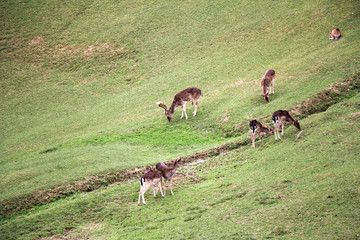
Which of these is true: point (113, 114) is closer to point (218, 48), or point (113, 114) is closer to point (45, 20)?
point (218, 48)

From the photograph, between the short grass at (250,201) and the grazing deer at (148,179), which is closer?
the short grass at (250,201)

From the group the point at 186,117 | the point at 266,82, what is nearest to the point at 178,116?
the point at 186,117

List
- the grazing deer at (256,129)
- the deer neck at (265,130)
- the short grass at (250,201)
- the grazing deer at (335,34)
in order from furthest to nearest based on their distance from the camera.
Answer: the grazing deer at (335,34) < the deer neck at (265,130) < the grazing deer at (256,129) < the short grass at (250,201)

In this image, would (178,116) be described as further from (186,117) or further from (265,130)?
(265,130)

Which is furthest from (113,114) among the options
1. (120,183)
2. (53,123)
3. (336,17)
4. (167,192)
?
(336,17)

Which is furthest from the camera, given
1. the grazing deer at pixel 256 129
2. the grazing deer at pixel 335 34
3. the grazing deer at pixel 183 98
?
the grazing deer at pixel 335 34

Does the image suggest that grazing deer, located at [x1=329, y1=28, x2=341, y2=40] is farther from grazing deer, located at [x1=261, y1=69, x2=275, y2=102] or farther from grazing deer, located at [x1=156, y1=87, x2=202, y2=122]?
grazing deer, located at [x1=156, y1=87, x2=202, y2=122]

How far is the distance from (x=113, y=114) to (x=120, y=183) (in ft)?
48.3

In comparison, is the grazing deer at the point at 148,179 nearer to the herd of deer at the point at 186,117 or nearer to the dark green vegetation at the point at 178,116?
the herd of deer at the point at 186,117

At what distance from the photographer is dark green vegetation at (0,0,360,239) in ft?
45.1

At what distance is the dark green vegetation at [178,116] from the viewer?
13.7 m

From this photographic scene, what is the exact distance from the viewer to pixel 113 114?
3312 cm

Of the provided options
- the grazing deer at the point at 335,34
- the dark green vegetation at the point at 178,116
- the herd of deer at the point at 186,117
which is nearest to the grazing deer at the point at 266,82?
the herd of deer at the point at 186,117

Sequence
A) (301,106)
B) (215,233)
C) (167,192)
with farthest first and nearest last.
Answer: (301,106) < (167,192) < (215,233)
